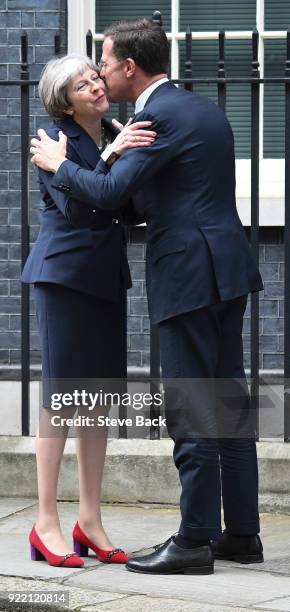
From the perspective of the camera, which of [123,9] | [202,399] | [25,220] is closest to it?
[202,399]

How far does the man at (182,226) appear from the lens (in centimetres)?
478

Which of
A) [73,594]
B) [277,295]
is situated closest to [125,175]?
[73,594]

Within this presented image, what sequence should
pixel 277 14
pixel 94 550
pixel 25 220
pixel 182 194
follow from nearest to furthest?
pixel 182 194
pixel 94 550
pixel 25 220
pixel 277 14

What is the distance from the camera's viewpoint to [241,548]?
16.8ft

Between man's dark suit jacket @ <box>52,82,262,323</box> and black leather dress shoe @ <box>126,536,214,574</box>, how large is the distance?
2.63ft

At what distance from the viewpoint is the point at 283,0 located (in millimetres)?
7879

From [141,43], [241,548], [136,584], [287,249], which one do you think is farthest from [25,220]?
[136,584]

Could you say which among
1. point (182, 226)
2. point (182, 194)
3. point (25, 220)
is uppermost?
point (182, 194)

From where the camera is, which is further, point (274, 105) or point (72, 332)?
point (274, 105)

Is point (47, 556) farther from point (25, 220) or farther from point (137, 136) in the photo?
point (25, 220)

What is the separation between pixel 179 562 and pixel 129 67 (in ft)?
5.55

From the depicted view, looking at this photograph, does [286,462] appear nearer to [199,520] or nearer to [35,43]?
[199,520]

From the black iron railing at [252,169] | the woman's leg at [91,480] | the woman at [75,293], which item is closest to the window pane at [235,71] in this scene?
the black iron railing at [252,169]

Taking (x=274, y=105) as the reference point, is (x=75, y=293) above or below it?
below
